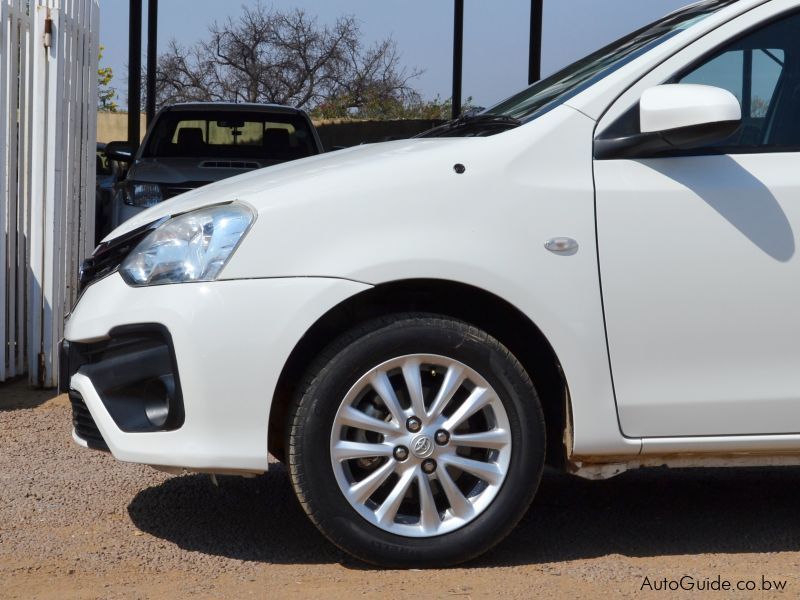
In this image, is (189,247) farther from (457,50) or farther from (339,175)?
(457,50)

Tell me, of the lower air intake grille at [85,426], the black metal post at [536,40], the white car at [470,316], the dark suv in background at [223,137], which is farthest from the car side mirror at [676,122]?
the black metal post at [536,40]

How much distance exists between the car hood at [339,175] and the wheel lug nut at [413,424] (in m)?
0.70

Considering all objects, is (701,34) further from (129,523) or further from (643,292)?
(129,523)

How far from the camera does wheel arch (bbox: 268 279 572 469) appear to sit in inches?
144

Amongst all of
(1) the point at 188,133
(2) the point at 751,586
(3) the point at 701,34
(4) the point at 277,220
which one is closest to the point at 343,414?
(4) the point at 277,220

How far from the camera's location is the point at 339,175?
3.67 metres

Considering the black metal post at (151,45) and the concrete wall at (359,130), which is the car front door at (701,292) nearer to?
the black metal post at (151,45)

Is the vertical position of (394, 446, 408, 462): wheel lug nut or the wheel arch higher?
the wheel arch

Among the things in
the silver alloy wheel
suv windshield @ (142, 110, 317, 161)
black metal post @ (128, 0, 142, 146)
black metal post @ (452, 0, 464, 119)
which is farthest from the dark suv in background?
black metal post @ (452, 0, 464, 119)

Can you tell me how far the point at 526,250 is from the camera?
3.62 m

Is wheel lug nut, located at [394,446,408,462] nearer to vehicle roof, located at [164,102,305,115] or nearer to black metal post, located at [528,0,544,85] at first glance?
vehicle roof, located at [164,102,305,115]

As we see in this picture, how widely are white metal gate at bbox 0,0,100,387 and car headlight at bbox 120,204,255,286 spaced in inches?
120

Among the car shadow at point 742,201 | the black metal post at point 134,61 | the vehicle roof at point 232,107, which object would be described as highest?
the black metal post at point 134,61

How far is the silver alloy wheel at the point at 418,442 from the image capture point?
362cm
